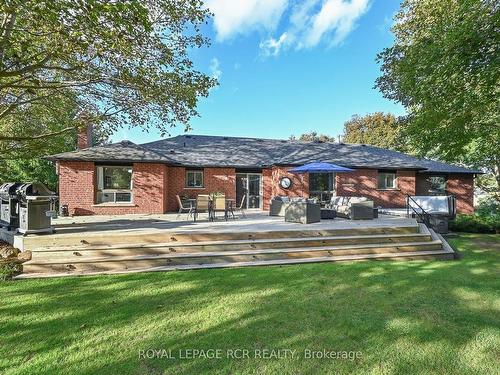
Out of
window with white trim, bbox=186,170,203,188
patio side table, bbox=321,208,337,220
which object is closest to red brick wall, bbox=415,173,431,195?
patio side table, bbox=321,208,337,220

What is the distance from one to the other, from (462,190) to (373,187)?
7048mm

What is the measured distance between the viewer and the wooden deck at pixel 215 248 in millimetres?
5691

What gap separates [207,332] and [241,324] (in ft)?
1.58

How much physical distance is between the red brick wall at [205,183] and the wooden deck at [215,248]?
745cm

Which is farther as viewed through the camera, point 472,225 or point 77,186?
point 77,186

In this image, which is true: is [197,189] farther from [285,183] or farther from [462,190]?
[462,190]

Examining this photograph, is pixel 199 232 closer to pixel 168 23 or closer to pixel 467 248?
pixel 168 23

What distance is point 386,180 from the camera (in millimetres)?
16625

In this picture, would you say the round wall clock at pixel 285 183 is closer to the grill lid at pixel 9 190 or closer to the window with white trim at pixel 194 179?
the window with white trim at pixel 194 179

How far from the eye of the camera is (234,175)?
1508 centimetres

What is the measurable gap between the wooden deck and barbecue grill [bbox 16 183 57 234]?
1.84ft

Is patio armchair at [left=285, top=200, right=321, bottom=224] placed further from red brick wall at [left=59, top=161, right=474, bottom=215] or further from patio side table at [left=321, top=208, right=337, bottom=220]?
red brick wall at [left=59, top=161, right=474, bottom=215]

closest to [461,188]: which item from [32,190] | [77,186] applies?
[32,190]

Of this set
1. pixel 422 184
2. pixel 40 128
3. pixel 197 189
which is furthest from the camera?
pixel 422 184
